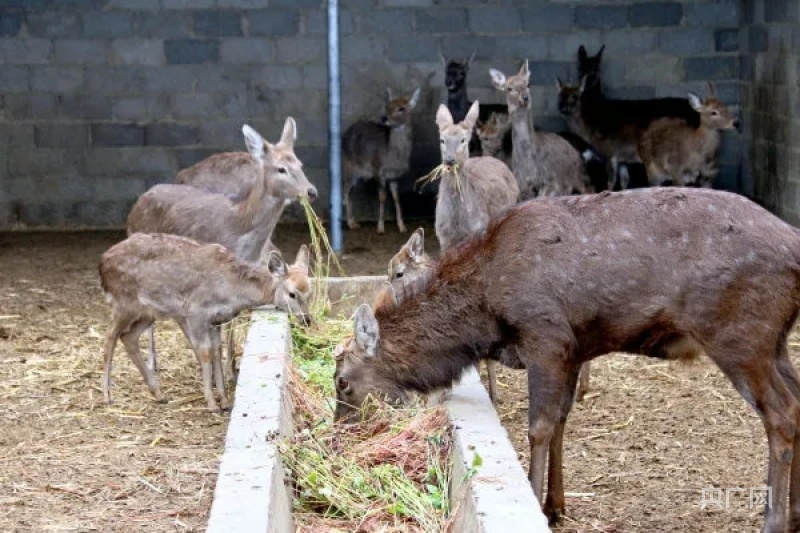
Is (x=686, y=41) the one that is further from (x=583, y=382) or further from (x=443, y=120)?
(x=583, y=382)

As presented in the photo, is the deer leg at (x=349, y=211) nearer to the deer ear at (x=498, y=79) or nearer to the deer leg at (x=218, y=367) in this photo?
the deer ear at (x=498, y=79)

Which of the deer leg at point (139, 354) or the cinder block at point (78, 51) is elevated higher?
the cinder block at point (78, 51)

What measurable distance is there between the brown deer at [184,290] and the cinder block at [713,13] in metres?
9.18

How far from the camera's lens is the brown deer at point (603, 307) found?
5965 millimetres

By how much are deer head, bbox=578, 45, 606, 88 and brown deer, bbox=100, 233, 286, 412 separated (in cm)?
825

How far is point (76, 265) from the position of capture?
13953 millimetres

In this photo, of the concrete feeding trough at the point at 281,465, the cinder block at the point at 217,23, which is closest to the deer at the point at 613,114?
the cinder block at the point at 217,23

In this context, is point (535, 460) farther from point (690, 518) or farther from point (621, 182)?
point (621, 182)

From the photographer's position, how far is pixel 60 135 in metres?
16.3

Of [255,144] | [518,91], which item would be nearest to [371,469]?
[255,144]

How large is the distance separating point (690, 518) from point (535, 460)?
84cm

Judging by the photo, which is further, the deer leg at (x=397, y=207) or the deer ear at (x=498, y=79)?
the deer leg at (x=397, y=207)

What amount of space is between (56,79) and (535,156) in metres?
5.81

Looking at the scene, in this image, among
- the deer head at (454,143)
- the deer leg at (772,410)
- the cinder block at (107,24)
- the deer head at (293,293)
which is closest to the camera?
the deer leg at (772,410)
